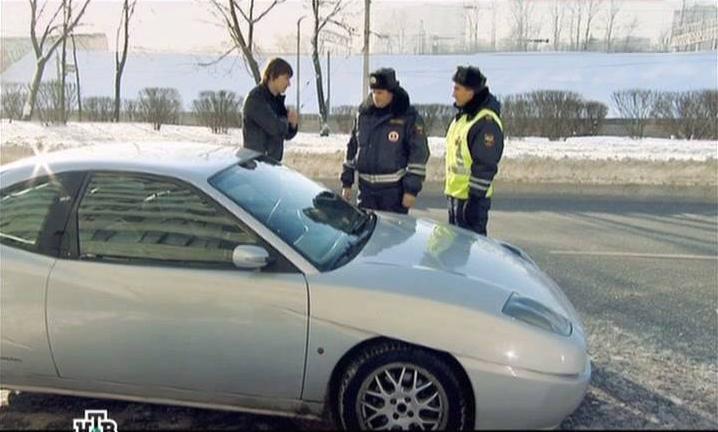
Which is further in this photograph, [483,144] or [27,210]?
[483,144]

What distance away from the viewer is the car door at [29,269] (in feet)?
8.66

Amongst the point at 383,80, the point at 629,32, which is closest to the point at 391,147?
the point at 383,80

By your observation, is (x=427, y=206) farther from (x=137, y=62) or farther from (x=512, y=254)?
(x=137, y=62)

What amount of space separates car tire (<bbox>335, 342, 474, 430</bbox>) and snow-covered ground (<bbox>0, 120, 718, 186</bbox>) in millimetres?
6572

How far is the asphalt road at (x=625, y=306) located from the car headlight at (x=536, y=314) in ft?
1.74

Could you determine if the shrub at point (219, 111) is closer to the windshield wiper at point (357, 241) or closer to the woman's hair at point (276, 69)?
the woman's hair at point (276, 69)

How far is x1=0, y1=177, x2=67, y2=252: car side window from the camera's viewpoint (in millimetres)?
2713

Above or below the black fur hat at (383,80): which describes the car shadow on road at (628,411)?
below

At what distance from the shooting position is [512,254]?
11.1ft

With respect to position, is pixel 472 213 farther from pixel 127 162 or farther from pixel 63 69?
pixel 63 69

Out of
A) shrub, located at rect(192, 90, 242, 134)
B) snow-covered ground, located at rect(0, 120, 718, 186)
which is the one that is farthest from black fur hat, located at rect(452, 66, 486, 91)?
shrub, located at rect(192, 90, 242, 134)

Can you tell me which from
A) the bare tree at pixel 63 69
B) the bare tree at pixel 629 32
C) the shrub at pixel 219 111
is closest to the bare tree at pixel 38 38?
the bare tree at pixel 63 69

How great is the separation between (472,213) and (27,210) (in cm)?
294

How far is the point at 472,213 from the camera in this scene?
4.29 metres
